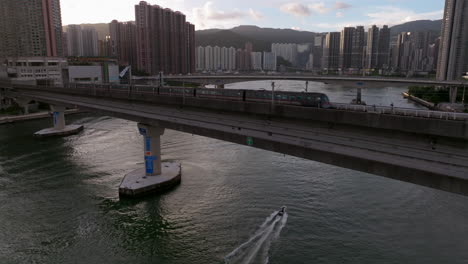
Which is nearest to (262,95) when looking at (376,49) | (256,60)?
(376,49)

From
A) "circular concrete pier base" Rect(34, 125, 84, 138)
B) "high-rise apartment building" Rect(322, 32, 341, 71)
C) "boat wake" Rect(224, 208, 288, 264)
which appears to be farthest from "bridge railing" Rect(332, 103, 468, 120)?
"high-rise apartment building" Rect(322, 32, 341, 71)

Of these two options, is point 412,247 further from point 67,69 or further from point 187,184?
point 67,69

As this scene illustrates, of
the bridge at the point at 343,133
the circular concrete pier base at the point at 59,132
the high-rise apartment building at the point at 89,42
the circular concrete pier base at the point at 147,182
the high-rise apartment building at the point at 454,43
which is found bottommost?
the circular concrete pier base at the point at 147,182

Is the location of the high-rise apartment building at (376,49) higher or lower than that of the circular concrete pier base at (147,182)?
higher

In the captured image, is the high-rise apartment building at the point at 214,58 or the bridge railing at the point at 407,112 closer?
the bridge railing at the point at 407,112

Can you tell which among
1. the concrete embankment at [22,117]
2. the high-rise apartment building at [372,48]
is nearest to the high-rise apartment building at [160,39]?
the concrete embankment at [22,117]

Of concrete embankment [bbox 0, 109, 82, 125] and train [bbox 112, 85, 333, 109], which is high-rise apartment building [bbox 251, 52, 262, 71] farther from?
train [bbox 112, 85, 333, 109]

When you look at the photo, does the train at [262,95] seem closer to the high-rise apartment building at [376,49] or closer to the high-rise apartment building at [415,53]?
the high-rise apartment building at [376,49]

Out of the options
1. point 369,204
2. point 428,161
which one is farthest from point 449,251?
point 428,161
